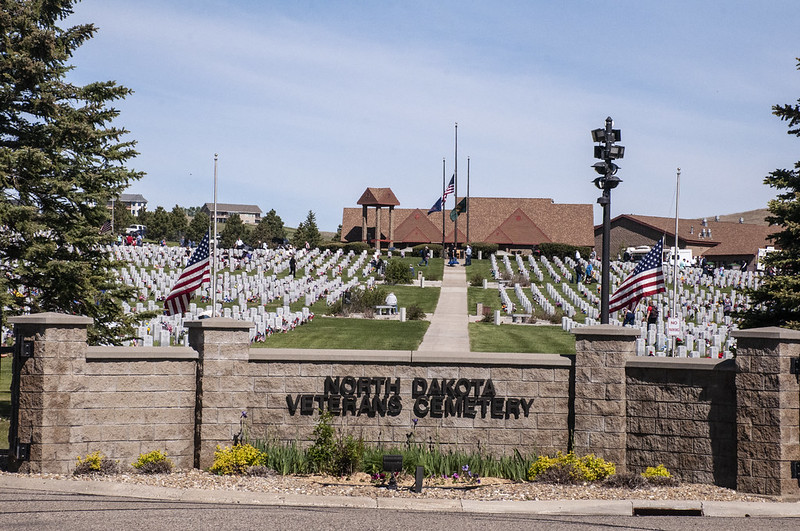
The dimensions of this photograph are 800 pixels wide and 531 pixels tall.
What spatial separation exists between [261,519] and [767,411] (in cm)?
613

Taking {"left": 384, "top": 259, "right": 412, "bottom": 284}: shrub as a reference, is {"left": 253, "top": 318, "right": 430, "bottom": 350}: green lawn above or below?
below

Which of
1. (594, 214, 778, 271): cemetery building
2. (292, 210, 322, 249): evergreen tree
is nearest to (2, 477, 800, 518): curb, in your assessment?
(594, 214, 778, 271): cemetery building

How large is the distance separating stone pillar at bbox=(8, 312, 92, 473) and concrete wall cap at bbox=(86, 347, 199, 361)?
0.32 m

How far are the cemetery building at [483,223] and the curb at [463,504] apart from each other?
75.8m

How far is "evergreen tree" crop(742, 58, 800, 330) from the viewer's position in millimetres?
17484

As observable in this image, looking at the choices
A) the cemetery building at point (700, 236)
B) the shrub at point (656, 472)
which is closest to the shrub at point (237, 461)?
the shrub at point (656, 472)

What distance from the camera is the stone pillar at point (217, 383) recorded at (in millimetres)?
10664

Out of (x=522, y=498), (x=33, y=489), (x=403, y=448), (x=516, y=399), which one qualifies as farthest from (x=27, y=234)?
(x=522, y=498)

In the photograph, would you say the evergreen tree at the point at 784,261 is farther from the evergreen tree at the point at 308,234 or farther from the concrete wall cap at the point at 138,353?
the evergreen tree at the point at 308,234

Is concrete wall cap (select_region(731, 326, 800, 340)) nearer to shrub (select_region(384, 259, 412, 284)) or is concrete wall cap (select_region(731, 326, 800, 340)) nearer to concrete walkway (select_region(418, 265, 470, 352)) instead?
concrete walkway (select_region(418, 265, 470, 352))

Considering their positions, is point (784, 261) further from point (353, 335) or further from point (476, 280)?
point (476, 280)

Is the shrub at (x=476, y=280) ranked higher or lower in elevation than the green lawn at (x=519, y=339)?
higher

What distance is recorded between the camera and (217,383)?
35.2 feet

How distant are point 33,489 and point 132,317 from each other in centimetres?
999
